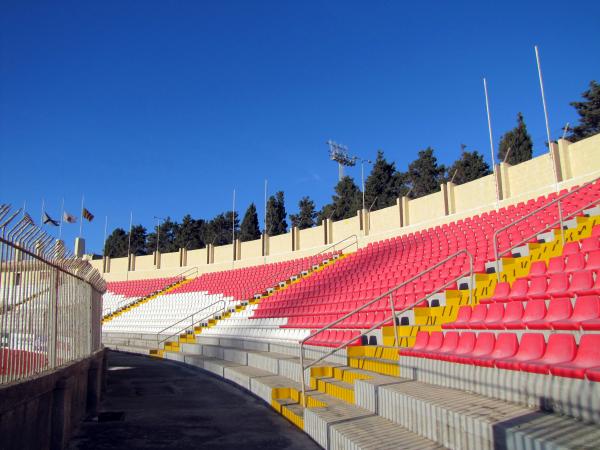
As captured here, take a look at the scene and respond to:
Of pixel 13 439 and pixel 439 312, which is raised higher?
pixel 439 312

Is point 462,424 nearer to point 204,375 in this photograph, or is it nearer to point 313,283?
point 204,375

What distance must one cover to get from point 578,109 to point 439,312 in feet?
108

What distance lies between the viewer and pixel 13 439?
3.77 meters

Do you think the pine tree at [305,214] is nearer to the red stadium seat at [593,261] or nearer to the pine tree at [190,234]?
the pine tree at [190,234]

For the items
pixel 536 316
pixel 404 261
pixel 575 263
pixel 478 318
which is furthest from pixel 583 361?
pixel 404 261

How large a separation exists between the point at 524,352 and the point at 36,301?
4526mm

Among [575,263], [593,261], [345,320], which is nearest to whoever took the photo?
[593,261]

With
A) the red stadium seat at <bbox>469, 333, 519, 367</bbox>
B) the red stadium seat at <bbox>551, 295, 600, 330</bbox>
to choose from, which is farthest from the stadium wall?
the red stadium seat at <bbox>469, 333, 519, 367</bbox>

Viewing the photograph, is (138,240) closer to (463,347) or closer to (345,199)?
(345,199)

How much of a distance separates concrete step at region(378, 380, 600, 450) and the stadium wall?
11.1 metres

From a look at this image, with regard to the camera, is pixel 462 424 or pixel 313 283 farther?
pixel 313 283

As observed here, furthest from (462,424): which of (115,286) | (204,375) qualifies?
(115,286)

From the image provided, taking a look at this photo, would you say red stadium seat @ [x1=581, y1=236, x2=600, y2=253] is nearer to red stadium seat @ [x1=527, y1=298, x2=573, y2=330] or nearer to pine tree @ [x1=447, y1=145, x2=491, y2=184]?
red stadium seat @ [x1=527, y1=298, x2=573, y2=330]

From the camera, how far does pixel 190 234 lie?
171ft
